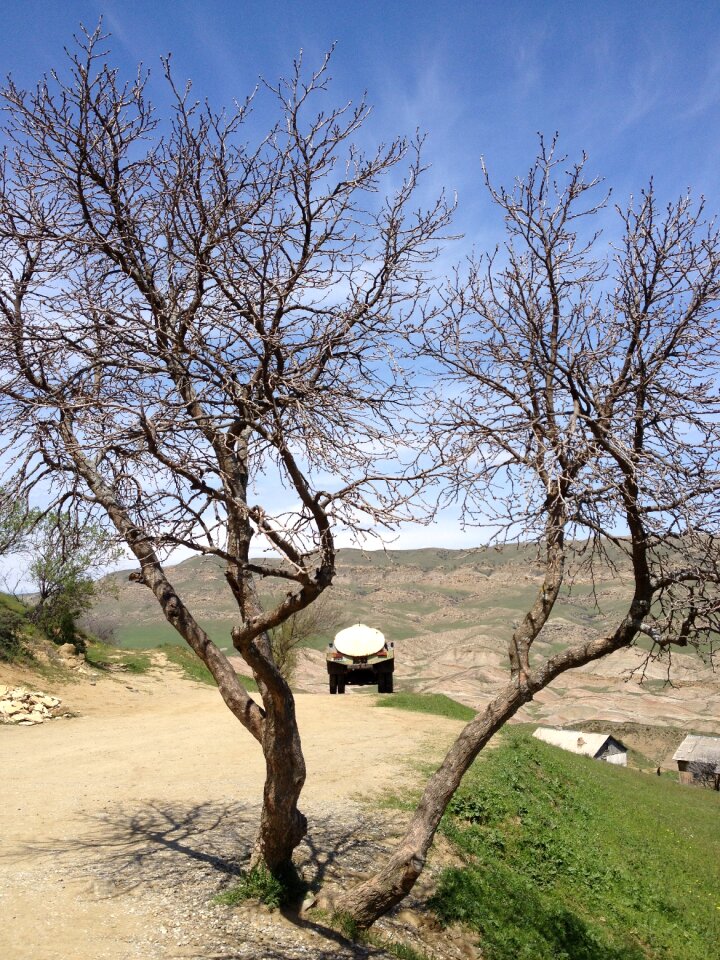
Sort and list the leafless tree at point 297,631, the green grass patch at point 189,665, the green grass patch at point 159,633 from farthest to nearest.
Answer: the green grass patch at point 159,633 → the green grass patch at point 189,665 → the leafless tree at point 297,631

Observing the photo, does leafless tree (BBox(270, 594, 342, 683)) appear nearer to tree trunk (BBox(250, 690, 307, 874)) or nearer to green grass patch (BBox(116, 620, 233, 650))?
tree trunk (BBox(250, 690, 307, 874))

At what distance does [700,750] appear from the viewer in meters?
31.3

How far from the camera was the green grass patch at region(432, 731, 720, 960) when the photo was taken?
6.99 meters

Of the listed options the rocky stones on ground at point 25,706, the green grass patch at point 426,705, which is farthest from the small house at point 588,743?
the rocky stones on ground at point 25,706

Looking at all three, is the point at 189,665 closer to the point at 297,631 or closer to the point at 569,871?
the point at 297,631

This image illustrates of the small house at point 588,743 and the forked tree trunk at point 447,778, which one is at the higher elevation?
the forked tree trunk at point 447,778

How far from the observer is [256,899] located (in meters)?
5.63

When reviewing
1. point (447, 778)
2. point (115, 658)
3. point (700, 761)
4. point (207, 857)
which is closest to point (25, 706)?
point (115, 658)

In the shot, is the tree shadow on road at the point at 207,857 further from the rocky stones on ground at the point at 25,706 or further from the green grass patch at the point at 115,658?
the green grass patch at the point at 115,658

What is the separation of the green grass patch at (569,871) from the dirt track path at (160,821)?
111 cm

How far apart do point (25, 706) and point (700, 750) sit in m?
28.3

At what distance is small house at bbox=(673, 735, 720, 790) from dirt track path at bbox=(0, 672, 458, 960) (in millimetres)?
20753

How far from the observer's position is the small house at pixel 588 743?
30.3 m

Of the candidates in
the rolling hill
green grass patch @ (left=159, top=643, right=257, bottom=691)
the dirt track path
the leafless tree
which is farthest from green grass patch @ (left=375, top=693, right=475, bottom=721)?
the rolling hill
